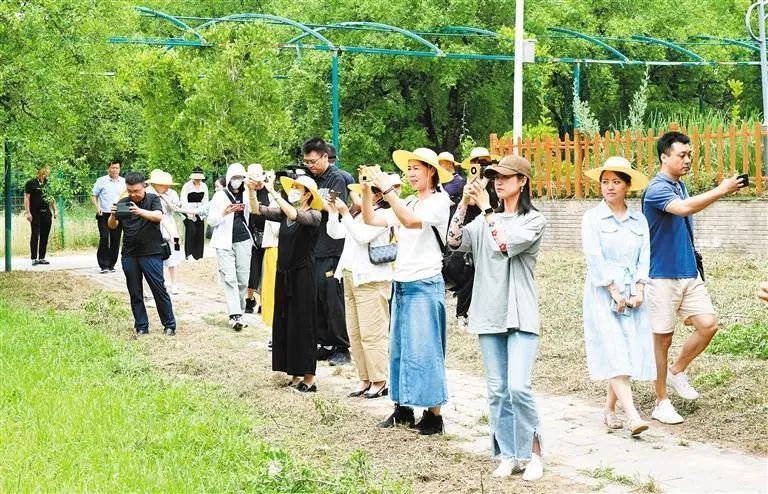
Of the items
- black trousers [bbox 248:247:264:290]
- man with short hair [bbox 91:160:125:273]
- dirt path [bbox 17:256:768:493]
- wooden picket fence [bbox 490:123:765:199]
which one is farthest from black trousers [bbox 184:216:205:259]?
dirt path [bbox 17:256:768:493]

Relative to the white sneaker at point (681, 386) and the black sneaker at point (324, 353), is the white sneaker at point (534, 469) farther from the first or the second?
the black sneaker at point (324, 353)

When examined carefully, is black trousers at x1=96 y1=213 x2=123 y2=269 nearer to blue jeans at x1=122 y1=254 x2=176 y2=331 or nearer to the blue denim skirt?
blue jeans at x1=122 y1=254 x2=176 y2=331

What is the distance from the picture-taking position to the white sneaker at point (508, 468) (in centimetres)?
687

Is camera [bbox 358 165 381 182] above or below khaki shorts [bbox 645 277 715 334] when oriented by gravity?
above

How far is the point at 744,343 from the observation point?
34.4ft

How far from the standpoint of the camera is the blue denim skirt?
313 inches

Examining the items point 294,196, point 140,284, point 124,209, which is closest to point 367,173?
point 294,196

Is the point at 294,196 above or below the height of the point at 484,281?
above

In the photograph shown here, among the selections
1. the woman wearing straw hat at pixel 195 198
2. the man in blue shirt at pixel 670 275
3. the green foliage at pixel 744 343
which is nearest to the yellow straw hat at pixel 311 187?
the man in blue shirt at pixel 670 275

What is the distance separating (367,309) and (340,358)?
2053 millimetres

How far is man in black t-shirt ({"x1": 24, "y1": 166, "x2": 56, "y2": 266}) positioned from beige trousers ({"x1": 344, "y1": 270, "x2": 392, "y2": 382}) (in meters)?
12.8

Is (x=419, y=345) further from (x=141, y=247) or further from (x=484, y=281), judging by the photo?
(x=141, y=247)

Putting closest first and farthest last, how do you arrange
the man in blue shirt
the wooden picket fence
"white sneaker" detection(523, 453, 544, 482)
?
"white sneaker" detection(523, 453, 544, 482)
the man in blue shirt
the wooden picket fence

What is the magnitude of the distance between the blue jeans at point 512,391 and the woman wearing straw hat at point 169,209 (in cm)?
809
